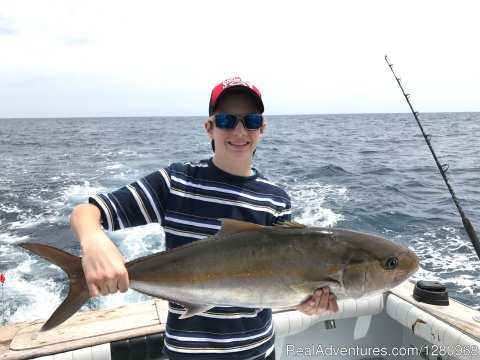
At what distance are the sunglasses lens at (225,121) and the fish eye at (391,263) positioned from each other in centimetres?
119

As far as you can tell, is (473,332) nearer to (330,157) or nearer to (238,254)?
(238,254)

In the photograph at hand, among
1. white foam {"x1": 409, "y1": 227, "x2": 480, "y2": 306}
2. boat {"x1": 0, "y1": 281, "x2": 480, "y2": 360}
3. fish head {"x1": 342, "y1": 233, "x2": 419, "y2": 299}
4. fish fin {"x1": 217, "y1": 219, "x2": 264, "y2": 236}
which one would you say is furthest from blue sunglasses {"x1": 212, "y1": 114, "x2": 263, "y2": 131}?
white foam {"x1": 409, "y1": 227, "x2": 480, "y2": 306}

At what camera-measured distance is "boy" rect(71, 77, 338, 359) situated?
229 centimetres

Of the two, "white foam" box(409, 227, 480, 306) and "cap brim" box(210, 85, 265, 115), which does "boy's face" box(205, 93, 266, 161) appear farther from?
"white foam" box(409, 227, 480, 306)

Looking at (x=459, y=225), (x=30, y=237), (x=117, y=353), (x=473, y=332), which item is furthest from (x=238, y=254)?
(x=459, y=225)

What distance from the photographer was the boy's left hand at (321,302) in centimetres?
204

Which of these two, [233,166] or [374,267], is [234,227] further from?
[374,267]

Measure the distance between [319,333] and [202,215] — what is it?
10.3ft

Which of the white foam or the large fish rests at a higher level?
the large fish

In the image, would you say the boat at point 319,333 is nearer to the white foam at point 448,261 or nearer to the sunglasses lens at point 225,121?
the sunglasses lens at point 225,121

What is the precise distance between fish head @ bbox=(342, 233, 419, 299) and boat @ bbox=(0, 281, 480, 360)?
2.29 meters

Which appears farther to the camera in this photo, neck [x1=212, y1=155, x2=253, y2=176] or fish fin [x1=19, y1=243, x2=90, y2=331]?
neck [x1=212, y1=155, x2=253, y2=176]

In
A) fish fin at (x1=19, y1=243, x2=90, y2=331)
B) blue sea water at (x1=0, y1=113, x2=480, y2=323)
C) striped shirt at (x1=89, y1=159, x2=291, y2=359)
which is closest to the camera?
fish fin at (x1=19, y1=243, x2=90, y2=331)

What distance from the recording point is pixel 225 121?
8.03 ft
